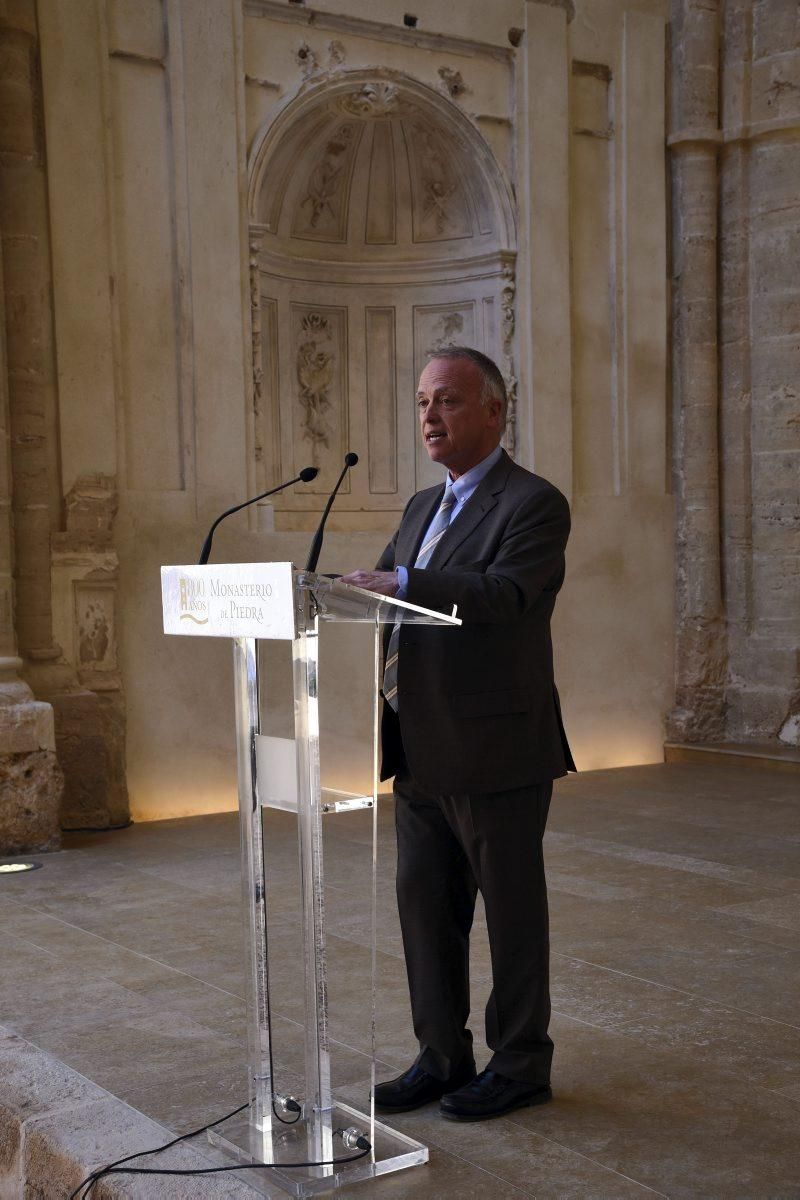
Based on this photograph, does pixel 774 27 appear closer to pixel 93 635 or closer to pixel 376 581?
pixel 93 635

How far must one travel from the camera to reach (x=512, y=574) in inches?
112

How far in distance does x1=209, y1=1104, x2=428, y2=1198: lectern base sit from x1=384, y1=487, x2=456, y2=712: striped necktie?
85 centimetres

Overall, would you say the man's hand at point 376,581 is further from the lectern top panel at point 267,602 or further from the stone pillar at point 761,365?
the stone pillar at point 761,365

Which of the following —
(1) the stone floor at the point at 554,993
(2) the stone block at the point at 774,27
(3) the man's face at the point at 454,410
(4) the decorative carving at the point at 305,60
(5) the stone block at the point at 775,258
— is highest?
(2) the stone block at the point at 774,27

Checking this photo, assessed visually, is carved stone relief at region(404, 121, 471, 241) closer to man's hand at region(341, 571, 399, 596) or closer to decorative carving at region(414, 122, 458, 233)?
decorative carving at region(414, 122, 458, 233)

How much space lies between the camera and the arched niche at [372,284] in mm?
8375

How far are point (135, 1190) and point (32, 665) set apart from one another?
4534mm

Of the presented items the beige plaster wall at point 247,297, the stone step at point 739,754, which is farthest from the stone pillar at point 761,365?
the beige plaster wall at point 247,297

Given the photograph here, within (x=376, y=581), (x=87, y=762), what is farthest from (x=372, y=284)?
(x=376, y=581)

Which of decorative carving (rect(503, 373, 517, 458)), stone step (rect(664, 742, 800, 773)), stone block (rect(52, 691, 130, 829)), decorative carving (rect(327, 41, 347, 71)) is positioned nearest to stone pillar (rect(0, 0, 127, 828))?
stone block (rect(52, 691, 130, 829))

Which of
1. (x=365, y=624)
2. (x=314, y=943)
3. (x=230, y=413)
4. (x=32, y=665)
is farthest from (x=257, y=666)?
(x=230, y=413)

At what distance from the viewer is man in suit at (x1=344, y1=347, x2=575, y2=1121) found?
2904mm

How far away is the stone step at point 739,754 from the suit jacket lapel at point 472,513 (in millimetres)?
5817

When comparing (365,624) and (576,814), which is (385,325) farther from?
(365,624)
